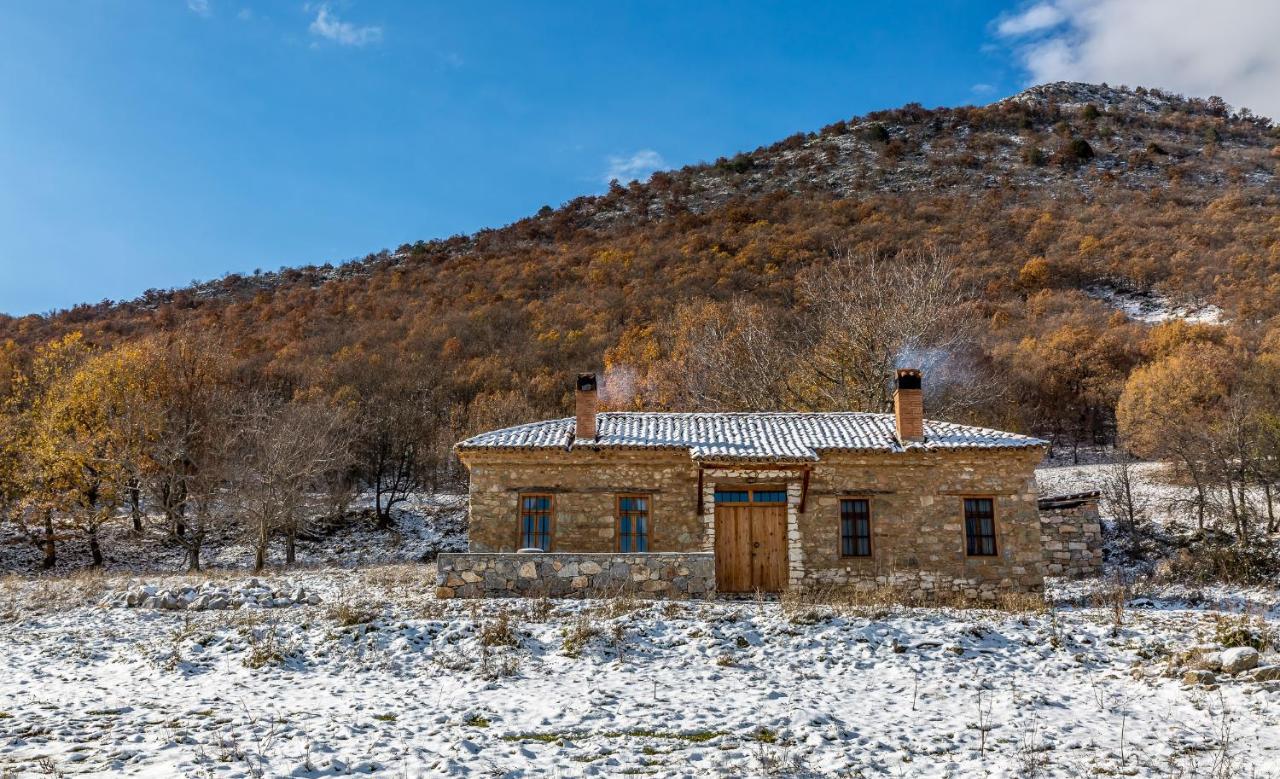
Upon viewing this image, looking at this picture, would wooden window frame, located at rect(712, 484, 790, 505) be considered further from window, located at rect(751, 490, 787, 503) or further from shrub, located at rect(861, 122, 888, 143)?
shrub, located at rect(861, 122, 888, 143)

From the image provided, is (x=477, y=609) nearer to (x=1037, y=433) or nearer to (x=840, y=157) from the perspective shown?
(x=1037, y=433)

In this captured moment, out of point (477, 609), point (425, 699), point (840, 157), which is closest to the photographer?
point (425, 699)

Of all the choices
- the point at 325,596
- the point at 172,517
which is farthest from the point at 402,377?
the point at 325,596

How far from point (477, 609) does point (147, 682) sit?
4.40 meters

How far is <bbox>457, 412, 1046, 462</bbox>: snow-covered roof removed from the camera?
17484mm

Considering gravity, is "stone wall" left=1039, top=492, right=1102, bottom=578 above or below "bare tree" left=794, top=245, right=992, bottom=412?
below

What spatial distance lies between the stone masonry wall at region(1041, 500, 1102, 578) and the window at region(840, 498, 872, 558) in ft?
25.2

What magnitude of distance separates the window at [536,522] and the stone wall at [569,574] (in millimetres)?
3115

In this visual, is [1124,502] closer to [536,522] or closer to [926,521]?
[926,521]

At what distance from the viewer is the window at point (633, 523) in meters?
17.6

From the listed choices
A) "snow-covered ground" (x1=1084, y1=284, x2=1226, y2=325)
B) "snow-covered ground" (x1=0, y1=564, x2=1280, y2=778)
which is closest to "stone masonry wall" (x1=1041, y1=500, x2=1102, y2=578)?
"snow-covered ground" (x1=0, y1=564, x2=1280, y2=778)

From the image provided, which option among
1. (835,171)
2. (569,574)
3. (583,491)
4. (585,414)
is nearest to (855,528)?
(583,491)

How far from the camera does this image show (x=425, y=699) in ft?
29.3

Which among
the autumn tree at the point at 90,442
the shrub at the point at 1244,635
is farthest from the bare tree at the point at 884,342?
the autumn tree at the point at 90,442
